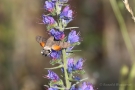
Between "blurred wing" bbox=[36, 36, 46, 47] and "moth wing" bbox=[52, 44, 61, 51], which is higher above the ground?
"blurred wing" bbox=[36, 36, 46, 47]

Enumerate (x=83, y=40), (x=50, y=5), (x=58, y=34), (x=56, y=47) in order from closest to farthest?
(x=56, y=47) → (x=58, y=34) → (x=50, y=5) → (x=83, y=40)

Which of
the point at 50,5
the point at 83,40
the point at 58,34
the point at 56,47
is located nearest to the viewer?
the point at 56,47

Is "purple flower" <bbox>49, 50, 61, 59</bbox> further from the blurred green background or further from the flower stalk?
the blurred green background

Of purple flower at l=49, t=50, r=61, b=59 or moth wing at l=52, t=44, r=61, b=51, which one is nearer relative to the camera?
moth wing at l=52, t=44, r=61, b=51

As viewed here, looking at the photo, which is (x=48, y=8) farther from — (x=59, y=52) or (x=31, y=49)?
(x=31, y=49)

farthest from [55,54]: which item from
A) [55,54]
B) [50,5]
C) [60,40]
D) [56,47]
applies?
[50,5]

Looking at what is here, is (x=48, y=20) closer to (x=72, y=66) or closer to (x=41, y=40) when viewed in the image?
(x=41, y=40)

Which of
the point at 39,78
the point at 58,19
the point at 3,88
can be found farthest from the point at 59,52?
the point at 39,78

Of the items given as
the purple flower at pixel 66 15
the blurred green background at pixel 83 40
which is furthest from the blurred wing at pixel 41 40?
the blurred green background at pixel 83 40

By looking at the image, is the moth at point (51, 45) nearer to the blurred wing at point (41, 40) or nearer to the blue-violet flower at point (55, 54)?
the blurred wing at point (41, 40)

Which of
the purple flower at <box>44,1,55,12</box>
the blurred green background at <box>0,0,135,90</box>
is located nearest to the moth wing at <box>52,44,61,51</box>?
the purple flower at <box>44,1,55,12</box>
